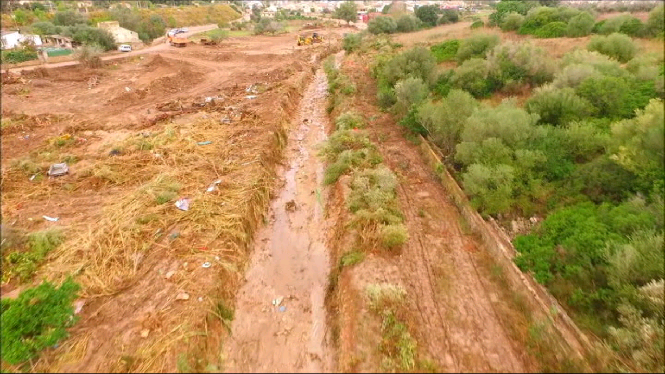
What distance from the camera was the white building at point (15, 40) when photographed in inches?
1387

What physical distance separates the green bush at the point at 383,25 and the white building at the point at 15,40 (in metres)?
38.2

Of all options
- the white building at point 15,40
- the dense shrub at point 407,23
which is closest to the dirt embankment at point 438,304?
the dense shrub at point 407,23

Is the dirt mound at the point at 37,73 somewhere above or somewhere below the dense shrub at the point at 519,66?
below

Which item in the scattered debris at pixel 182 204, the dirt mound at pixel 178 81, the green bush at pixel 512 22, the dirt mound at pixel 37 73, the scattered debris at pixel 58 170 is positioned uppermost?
the green bush at pixel 512 22

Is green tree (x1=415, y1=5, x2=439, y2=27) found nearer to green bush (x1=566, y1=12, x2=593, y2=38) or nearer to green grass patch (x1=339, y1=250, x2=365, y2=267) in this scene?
green bush (x1=566, y1=12, x2=593, y2=38)

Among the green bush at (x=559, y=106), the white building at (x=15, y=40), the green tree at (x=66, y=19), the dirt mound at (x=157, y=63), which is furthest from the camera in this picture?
the green tree at (x=66, y=19)

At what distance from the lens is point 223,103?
20047 millimetres

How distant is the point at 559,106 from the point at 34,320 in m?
15.3

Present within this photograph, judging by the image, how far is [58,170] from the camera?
12125 mm

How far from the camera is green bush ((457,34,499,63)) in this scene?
69.3 ft

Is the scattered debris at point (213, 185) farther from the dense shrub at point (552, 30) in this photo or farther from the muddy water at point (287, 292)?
the dense shrub at point (552, 30)

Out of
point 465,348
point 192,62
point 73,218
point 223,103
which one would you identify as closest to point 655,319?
point 465,348

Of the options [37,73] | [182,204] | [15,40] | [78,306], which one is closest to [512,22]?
[182,204]

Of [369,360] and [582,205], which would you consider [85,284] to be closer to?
[369,360]
